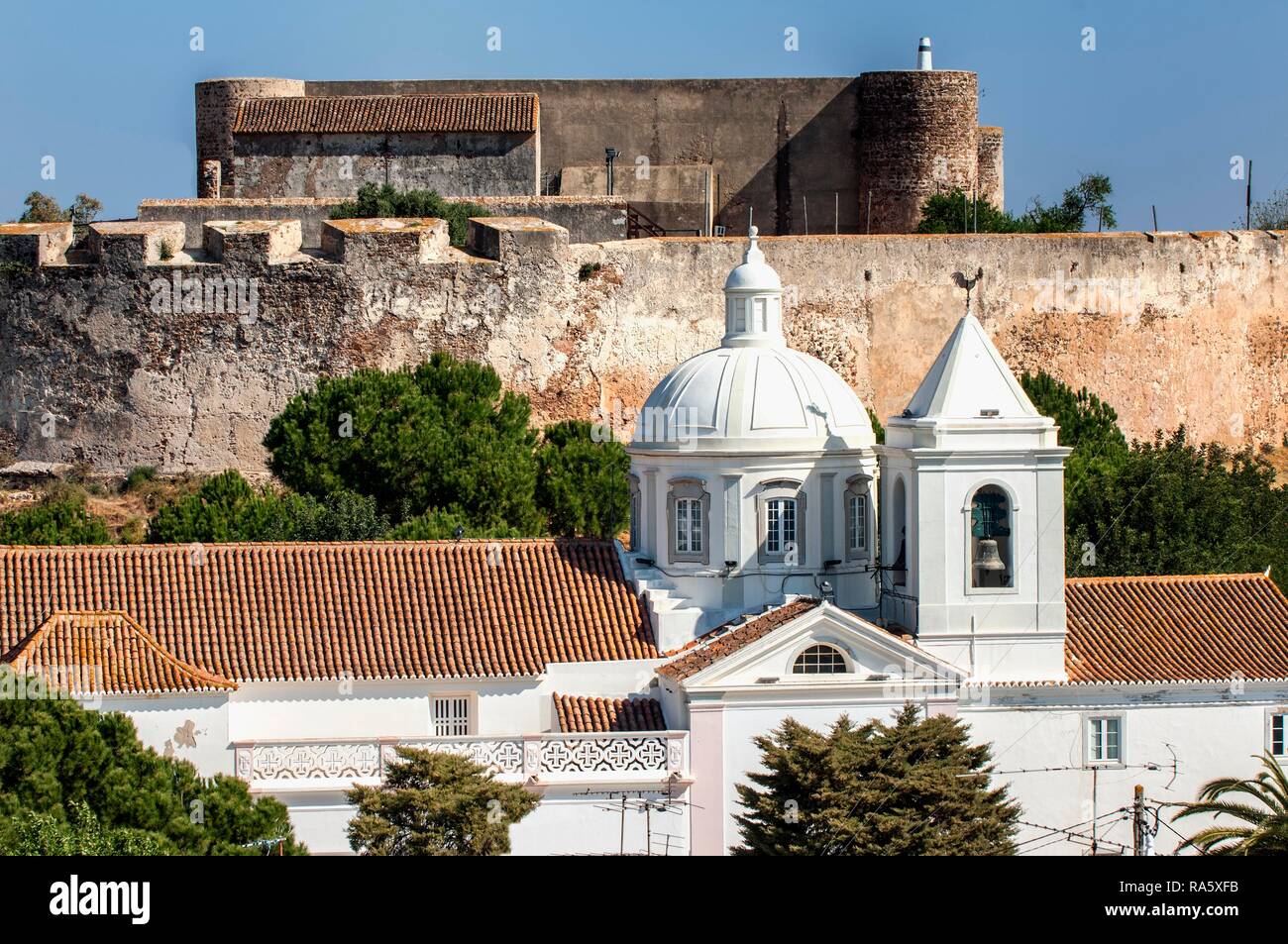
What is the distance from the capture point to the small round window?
21.0 metres

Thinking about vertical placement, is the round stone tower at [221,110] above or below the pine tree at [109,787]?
above

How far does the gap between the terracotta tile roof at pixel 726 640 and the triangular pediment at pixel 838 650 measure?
0.14 m

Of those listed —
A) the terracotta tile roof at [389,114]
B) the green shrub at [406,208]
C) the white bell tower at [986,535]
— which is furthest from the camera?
the terracotta tile roof at [389,114]

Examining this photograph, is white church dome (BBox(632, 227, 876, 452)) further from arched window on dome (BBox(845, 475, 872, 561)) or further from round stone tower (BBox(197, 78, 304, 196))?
round stone tower (BBox(197, 78, 304, 196))

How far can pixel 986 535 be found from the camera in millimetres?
21812

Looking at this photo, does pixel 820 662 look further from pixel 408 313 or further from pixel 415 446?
pixel 408 313

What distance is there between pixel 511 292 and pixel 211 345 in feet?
15.1

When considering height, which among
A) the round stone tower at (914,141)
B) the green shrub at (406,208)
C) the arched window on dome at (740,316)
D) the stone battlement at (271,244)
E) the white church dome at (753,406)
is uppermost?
the round stone tower at (914,141)

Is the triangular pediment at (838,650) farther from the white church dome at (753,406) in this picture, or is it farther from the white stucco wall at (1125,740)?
the white church dome at (753,406)

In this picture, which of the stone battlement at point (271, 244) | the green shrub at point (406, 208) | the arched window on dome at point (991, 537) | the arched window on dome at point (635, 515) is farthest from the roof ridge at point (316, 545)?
the green shrub at point (406, 208)

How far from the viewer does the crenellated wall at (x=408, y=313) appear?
115 feet
